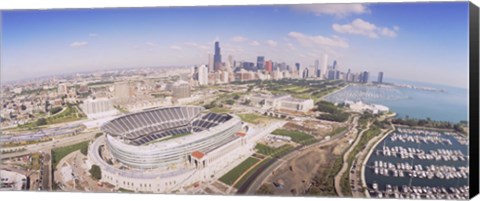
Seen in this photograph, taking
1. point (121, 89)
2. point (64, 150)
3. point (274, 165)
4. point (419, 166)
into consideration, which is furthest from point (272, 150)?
point (64, 150)

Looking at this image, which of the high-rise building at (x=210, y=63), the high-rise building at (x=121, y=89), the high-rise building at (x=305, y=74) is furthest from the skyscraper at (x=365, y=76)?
the high-rise building at (x=121, y=89)

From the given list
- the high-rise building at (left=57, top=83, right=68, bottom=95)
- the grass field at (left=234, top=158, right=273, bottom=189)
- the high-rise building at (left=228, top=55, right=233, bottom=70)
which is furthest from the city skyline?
the grass field at (left=234, top=158, right=273, bottom=189)

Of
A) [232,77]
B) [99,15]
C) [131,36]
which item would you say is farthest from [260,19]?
[99,15]

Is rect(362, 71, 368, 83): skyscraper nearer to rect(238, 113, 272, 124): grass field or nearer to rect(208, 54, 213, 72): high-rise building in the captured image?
rect(238, 113, 272, 124): grass field

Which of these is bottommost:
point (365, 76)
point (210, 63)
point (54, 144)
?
point (54, 144)

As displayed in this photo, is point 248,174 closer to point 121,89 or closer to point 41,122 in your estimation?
point 121,89

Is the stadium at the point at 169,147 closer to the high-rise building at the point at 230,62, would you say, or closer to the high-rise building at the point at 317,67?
the high-rise building at the point at 230,62
